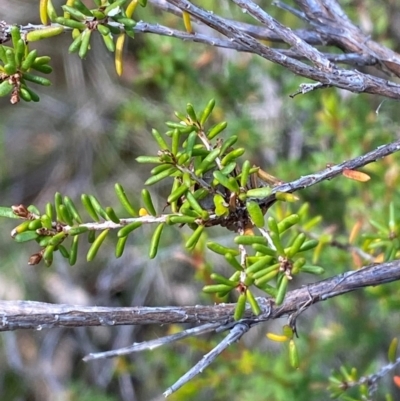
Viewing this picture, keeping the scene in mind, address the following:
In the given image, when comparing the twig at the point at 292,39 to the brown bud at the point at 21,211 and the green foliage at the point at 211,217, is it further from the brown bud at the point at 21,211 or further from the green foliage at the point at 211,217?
the brown bud at the point at 21,211

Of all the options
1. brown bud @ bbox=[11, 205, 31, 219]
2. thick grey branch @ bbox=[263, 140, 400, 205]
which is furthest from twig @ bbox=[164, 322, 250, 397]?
brown bud @ bbox=[11, 205, 31, 219]

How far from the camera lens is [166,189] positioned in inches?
116

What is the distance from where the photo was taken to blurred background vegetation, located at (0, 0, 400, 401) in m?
1.68

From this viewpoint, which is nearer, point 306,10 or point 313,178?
point 313,178

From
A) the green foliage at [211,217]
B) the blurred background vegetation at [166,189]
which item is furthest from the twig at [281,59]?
the blurred background vegetation at [166,189]

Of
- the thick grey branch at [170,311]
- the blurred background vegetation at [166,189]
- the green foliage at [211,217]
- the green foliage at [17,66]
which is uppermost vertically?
the green foliage at [17,66]

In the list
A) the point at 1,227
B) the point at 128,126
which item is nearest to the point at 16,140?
the point at 1,227

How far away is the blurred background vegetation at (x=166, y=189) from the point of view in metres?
1.68

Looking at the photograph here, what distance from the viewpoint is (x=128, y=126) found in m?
2.64

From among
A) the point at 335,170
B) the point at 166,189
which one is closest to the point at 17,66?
the point at 335,170

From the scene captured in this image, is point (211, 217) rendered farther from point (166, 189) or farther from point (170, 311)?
point (166, 189)

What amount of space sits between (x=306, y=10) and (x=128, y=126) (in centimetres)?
178

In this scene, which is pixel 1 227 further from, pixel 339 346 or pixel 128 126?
pixel 339 346

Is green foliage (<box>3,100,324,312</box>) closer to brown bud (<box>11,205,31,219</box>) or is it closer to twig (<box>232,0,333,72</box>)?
brown bud (<box>11,205,31,219</box>)
